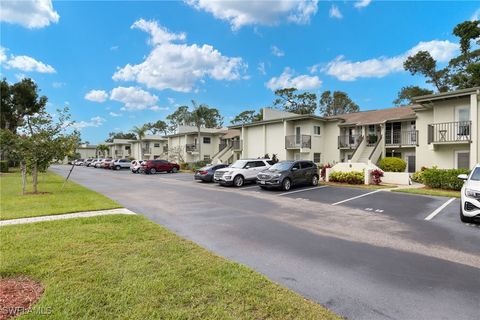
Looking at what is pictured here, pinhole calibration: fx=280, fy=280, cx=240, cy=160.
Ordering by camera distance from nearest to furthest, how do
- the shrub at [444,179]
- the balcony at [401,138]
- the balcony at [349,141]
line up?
the shrub at [444,179]
the balcony at [401,138]
the balcony at [349,141]

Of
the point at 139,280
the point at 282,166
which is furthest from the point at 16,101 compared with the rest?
the point at 139,280

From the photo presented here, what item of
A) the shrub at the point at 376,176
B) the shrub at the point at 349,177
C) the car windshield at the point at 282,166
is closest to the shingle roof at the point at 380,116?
the shrub at the point at 376,176

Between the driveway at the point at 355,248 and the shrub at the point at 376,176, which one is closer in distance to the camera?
the driveway at the point at 355,248

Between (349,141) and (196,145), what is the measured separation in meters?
24.1

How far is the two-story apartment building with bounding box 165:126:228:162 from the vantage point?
43.2 m

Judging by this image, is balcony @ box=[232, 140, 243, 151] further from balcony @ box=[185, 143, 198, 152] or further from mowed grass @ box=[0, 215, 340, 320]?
mowed grass @ box=[0, 215, 340, 320]

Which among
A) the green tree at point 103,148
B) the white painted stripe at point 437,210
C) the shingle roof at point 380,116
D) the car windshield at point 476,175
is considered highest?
the shingle roof at point 380,116

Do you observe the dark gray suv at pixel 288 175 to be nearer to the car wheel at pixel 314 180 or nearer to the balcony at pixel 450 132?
the car wheel at pixel 314 180

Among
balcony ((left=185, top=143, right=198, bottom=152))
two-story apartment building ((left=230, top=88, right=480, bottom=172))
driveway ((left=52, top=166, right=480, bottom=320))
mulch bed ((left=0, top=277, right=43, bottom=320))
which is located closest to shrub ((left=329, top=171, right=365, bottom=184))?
two-story apartment building ((left=230, top=88, right=480, bottom=172))

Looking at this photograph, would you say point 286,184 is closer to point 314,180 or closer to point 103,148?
point 314,180

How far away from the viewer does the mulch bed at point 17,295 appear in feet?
10.8

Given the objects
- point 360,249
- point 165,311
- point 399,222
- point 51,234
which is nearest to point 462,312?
point 360,249

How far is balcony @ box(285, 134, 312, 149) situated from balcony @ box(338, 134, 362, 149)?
299cm

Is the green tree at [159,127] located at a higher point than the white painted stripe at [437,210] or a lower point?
higher
